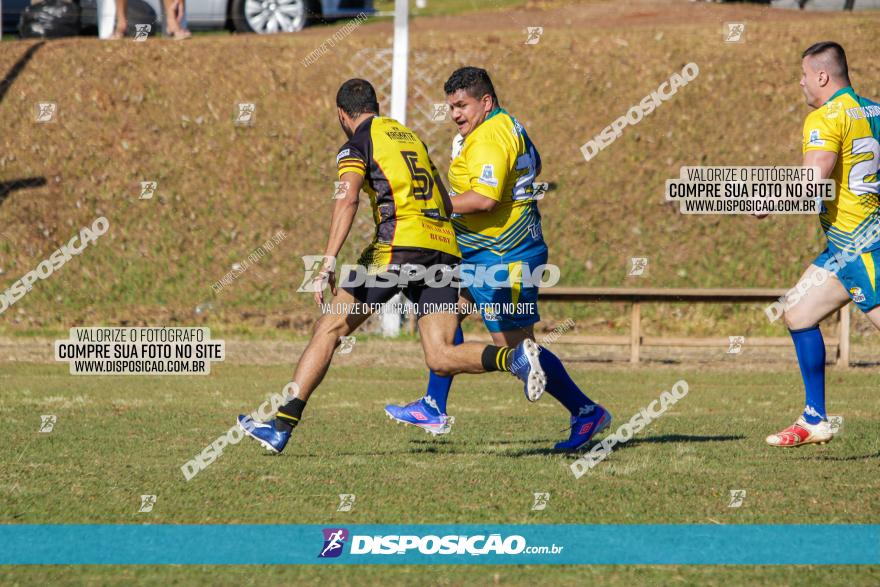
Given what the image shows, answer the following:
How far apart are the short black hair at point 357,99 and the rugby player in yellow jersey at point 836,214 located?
9.16ft

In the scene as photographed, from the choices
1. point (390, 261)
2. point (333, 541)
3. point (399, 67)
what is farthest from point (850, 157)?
point (399, 67)

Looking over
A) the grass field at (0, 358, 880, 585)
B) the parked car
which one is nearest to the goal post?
the grass field at (0, 358, 880, 585)

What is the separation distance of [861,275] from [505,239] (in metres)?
2.29

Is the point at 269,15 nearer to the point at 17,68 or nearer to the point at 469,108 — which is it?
the point at 17,68

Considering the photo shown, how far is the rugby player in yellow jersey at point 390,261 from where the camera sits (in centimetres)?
712

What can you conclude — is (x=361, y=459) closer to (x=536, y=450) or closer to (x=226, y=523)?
(x=536, y=450)

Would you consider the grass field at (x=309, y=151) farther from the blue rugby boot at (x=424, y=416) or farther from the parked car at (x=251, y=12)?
the blue rugby boot at (x=424, y=416)

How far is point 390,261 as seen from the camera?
7.18 metres

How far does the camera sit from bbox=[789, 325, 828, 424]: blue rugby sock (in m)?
7.66

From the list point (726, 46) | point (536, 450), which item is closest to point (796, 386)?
point (536, 450)

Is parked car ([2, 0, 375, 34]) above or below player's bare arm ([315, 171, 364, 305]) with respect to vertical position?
above

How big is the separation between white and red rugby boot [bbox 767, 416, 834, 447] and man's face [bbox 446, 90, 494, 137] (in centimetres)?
289

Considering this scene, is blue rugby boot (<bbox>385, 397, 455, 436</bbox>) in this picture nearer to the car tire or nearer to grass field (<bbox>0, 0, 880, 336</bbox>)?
grass field (<bbox>0, 0, 880, 336</bbox>)

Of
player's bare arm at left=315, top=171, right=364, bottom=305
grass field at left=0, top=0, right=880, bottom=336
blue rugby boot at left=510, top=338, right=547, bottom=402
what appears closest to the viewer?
blue rugby boot at left=510, top=338, right=547, bottom=402
